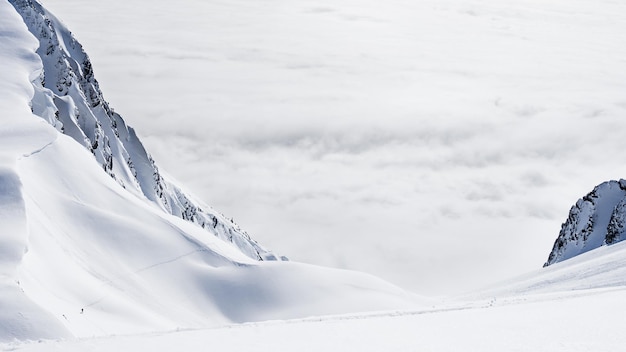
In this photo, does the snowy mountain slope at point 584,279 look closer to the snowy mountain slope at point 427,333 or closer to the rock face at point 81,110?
the snowy mountain slope at point 427,333

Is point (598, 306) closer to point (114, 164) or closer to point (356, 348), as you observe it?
point (356, 348)

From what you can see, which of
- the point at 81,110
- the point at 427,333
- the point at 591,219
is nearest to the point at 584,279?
the point at 427,333

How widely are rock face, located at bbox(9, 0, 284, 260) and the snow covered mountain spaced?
32.0 feet

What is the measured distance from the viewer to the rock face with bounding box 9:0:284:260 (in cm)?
7306

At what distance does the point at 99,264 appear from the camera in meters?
39.2

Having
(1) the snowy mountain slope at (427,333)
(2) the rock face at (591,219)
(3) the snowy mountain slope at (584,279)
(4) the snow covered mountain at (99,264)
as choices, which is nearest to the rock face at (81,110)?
(4) the snow covered mountain at (99,264)

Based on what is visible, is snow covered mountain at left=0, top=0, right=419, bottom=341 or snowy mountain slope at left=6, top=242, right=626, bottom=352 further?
snow covered mountain at left=0, top=0, right=419, bottom=341

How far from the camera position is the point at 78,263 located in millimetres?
37406

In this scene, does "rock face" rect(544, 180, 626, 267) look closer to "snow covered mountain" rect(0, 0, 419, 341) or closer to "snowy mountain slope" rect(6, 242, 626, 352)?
"snow covered mountain" rect(0, 0, 419, 341)

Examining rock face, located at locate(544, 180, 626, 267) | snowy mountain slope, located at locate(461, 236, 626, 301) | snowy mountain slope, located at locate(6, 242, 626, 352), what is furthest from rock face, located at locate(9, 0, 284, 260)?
rock face, located at locate(544, 180, 626, 267)

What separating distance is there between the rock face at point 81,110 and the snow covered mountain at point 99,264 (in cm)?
974

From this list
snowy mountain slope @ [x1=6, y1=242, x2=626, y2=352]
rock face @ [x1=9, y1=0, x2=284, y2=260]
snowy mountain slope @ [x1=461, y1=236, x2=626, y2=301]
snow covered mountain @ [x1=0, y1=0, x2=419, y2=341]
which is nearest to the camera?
snowy mountain slope @ [x1=6, y1=242, x2=626, y2=352]

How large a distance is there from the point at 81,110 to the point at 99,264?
47.5 m

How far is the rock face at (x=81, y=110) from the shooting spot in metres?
73.1
